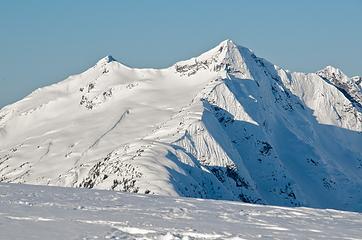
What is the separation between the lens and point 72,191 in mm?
57969

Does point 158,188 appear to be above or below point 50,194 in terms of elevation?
below

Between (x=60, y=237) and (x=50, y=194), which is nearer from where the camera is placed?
(x=60, y=237)

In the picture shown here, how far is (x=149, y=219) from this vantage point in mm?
41562

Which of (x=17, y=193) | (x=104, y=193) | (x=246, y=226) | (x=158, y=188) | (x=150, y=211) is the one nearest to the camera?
(x=246, y=226)

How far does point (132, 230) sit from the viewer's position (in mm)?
37250

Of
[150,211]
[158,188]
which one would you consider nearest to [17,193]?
[150,211]

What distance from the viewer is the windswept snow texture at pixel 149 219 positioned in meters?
36.6

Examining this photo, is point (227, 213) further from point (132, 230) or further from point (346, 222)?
point (132, 230)

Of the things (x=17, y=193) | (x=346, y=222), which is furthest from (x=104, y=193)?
(x=346, y=222)

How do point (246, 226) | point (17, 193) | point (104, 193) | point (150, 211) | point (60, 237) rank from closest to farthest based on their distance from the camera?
point (60, 237) → point (246, 226) → point (150, 211) → point (17, 193) → point (104, 193)

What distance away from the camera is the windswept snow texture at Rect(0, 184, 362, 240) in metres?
36.6

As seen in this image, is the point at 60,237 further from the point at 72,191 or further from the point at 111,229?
the point at 72,191

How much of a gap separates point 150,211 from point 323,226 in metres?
9.33

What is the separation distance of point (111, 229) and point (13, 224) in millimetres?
4386
